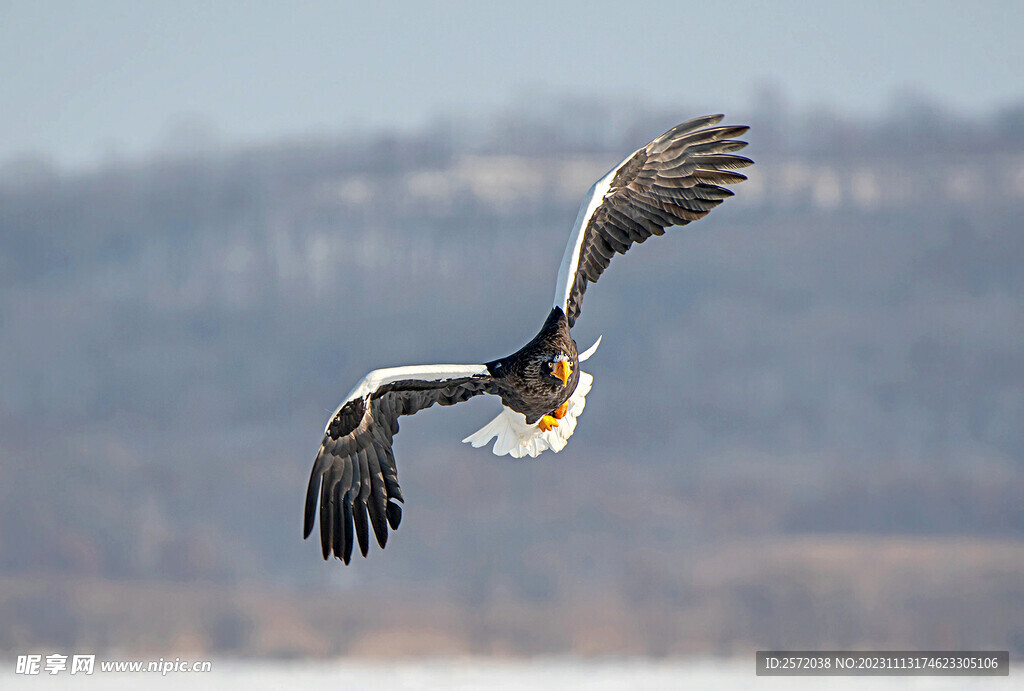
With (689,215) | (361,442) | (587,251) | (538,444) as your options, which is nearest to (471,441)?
(538,444)

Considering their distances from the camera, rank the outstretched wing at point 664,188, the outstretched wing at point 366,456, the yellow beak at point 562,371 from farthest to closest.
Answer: the outstretched wing at point 664,188 < the outstretched wing at point 366,456 < the yellow beak at point 562,371

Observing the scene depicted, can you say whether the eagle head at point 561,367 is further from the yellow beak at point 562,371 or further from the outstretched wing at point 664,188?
the outstretched wing at point 664,188

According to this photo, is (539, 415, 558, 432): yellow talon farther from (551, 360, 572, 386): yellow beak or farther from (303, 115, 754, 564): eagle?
(551, 360, 572, 386): yellow beak

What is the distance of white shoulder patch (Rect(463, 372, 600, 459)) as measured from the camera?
1088 centimetres

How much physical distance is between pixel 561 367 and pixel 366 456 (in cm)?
182

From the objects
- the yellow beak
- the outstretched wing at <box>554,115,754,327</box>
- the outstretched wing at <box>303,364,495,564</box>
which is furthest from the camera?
the outstretched wing at <box>554,115,754,327</box>

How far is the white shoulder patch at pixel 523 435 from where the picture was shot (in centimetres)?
1088

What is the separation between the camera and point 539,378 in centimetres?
964

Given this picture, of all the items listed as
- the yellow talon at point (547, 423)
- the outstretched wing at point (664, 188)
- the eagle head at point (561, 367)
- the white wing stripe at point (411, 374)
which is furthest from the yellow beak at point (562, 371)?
the outstretched wing at point (664, 188)

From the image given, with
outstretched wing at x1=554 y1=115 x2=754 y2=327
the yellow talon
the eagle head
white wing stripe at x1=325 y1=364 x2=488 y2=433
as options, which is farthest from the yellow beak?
outstretched wing at x1=554 y1=115 x2=754 y2=327

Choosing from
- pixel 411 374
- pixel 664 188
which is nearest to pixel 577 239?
pixel 664 188

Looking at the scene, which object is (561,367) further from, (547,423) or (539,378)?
(547,423)

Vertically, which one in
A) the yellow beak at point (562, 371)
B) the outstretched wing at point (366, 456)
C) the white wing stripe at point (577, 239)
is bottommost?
the outstretched wing at point (366, 456)

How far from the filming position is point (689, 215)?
10922 mm
